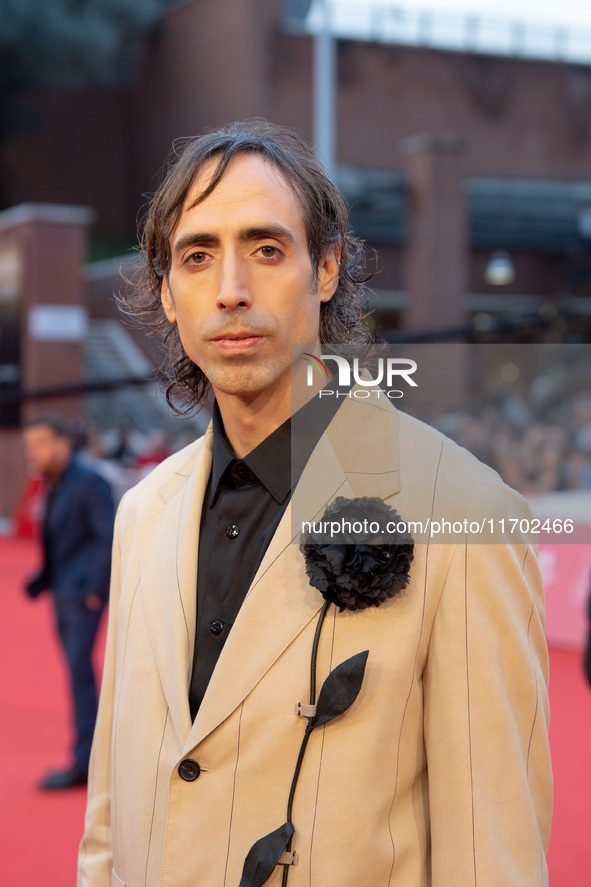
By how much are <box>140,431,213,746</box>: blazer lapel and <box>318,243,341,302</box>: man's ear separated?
1.14 ft

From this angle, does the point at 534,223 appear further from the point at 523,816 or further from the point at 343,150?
the point at 523,816

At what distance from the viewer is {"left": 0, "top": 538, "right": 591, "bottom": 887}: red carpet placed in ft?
12.3

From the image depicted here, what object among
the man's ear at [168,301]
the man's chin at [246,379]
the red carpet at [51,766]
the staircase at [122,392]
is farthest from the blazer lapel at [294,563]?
the staircase at [122,392]

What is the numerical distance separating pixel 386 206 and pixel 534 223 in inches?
202

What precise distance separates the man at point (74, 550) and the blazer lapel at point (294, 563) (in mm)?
3632

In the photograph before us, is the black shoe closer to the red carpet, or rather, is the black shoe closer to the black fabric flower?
the red carpet

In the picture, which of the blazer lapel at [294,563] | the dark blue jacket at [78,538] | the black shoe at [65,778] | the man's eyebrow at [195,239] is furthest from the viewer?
the dark blue jacket at [78,538]

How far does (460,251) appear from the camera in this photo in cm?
1558

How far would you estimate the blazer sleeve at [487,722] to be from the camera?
1359mm

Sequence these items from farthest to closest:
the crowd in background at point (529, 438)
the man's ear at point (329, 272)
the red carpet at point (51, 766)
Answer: the crowd in background at point (529, 438) → the red carpet at point (51, 766) → the man's ear at point (329, 272)

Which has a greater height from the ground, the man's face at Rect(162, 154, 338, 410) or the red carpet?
the man's face at Rect(162, 154, 338, 410)

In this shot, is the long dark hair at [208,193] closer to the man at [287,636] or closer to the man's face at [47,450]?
the man at [287,636]

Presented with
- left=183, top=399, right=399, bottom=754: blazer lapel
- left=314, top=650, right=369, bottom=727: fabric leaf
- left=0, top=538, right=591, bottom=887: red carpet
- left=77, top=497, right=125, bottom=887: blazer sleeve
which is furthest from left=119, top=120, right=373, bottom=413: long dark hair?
left=0, top=538, right=591, bottom=887: red carpet

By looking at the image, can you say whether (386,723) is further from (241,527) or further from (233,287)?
(233,287)
